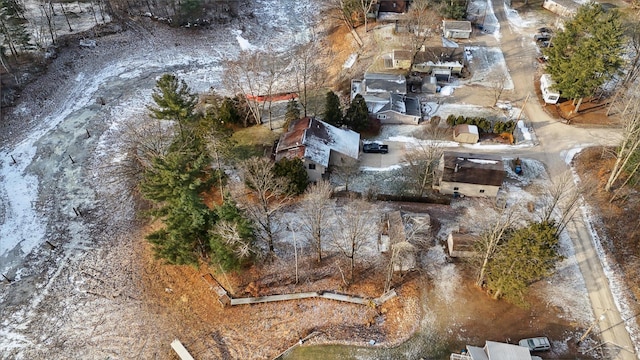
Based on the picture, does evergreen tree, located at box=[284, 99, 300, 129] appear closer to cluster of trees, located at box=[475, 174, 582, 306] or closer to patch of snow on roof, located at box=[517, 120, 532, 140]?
cluster of trees, located at box=[475, 174, 582, 306]

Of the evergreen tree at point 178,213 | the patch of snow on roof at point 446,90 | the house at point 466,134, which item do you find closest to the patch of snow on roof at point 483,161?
the house at point 466,134

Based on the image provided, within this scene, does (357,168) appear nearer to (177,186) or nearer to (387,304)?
(387,304)

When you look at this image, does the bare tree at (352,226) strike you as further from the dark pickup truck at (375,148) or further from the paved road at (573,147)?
the paved road at (573,147)

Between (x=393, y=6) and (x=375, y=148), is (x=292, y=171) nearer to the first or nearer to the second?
(x=375, y=148)

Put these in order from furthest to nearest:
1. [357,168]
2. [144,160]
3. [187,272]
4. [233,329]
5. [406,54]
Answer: [406,54] < [357,168] < [144,160] < [187,272] < [233,329]

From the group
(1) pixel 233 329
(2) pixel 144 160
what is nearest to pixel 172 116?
(2) pixel 144 160

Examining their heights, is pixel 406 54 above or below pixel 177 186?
below
